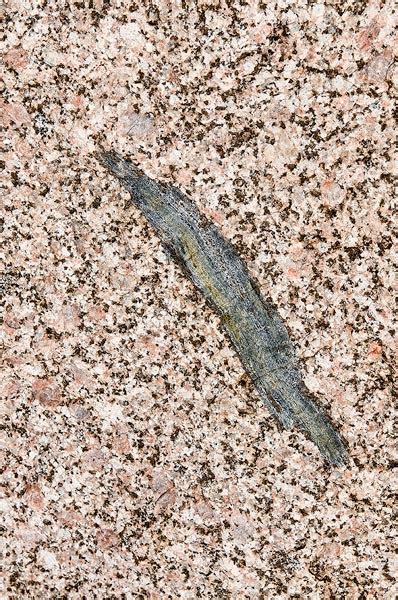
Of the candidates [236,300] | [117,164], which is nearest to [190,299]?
[236,300]

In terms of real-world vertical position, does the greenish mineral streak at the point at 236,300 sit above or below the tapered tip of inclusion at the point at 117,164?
below

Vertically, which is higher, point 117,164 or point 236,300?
point 117,164

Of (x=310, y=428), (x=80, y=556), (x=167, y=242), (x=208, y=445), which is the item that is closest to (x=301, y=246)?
(x=167, y=242)

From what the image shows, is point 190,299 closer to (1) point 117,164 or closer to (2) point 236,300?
(2) point 236,300

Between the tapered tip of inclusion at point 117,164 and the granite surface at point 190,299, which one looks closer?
the granite surface at point 190,299

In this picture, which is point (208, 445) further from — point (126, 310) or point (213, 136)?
point (213, 136)
